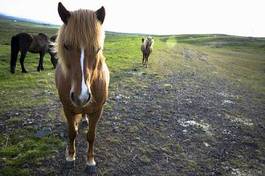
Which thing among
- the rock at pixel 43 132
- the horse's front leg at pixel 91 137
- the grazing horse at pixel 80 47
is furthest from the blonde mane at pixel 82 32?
the rock at pixel 43 132

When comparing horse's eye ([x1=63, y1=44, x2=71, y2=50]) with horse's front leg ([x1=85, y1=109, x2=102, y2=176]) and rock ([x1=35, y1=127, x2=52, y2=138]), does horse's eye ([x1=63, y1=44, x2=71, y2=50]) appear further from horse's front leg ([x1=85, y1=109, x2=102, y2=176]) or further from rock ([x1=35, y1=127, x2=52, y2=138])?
rock ([x1=35, y1=127, x2=52, y2=138])

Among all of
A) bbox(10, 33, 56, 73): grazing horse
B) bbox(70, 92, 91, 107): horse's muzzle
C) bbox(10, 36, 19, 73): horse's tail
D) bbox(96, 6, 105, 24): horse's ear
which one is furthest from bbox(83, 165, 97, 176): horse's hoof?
bbox(10, 36, 19, 73): horse's tail

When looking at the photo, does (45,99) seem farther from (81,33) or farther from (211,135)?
(81,33)

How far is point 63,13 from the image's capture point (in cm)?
419

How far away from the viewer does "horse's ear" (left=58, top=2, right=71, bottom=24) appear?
13.6ft

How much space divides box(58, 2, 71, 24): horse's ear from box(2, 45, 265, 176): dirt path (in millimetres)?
3002

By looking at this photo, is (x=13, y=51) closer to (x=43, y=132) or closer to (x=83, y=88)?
(x=43, y=132)

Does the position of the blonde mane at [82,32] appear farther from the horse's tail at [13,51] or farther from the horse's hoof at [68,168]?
the horse's tail at [13,51]

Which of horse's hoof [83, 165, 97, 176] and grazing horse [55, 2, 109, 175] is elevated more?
grazing horse [55, 2, 109, 175]

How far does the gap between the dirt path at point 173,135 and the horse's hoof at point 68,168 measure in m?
0.12

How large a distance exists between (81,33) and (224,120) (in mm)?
7147

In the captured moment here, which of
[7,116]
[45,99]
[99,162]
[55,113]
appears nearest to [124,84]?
[45,99]

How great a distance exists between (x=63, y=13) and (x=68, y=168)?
3101mm

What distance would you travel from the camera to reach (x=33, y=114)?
8211mm
